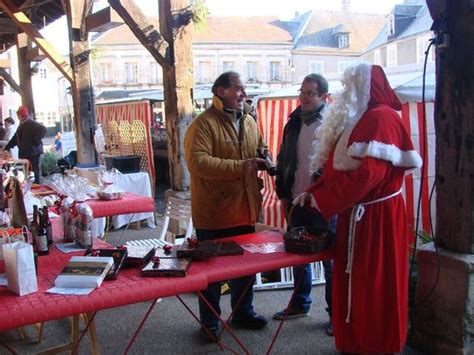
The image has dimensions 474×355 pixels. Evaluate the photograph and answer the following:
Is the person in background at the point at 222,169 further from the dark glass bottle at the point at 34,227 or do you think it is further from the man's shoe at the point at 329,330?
the dark glass bottle at the point at 34,227

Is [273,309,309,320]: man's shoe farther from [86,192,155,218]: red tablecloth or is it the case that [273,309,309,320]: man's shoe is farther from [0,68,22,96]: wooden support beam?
[0,68,22,96]: wooden support beam

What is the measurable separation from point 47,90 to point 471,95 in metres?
40.8

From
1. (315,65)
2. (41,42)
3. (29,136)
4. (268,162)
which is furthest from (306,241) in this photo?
(315,65)

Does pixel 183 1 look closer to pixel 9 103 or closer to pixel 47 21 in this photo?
pixel 47 21

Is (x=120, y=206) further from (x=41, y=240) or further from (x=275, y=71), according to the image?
(x=275, y=71)

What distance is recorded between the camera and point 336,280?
2.60 metres

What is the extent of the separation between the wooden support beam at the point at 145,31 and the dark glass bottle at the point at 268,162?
2135 mm

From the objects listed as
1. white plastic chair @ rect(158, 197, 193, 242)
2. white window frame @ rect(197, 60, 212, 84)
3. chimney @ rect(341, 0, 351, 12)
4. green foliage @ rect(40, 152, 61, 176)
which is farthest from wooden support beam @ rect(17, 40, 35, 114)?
chimney @ rect(341, 0, 351, 12)

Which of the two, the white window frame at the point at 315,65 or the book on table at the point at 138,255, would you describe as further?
the white window frame at the point at 315,65

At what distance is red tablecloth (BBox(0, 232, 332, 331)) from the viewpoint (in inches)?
70.3

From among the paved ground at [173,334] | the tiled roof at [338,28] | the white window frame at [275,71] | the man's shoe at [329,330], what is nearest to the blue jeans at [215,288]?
the paved ground at [173,334]

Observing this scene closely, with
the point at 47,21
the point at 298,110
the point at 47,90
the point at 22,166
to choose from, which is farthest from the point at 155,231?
the point at 47,90

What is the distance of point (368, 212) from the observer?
2.47 m

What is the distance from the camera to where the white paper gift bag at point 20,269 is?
1.89m
